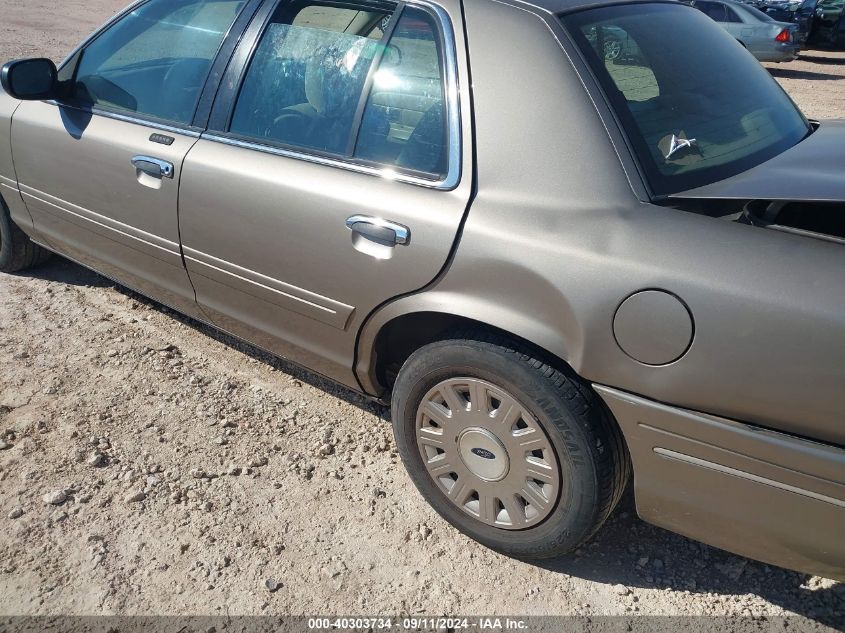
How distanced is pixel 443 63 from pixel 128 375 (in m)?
2.10

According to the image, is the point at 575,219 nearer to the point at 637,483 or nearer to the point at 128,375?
the point at 637,483

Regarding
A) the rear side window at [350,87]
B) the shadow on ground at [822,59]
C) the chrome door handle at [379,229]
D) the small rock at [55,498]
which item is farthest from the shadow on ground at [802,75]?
the small rock at [55,498]

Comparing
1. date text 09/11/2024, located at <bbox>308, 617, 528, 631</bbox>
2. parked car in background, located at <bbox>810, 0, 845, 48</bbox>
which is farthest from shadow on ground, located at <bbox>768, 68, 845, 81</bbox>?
date text 09/11/2024, located at <bbox>308, 617, 528, 631</bbox>

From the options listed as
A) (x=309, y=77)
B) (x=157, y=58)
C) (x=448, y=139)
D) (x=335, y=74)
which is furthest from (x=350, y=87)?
(x=157, y=58)

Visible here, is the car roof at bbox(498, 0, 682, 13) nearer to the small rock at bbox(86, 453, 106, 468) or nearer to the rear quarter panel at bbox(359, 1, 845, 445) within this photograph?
the rear quarter panel at bbox(359, 1, 845, 445)

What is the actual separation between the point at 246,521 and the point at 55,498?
2.30ft

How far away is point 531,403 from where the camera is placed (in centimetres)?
221

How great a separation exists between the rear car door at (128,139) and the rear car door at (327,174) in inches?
7.4

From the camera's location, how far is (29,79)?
340 centimetres

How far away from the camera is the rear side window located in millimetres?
2439

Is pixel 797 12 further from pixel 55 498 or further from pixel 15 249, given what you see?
pixel 55 498

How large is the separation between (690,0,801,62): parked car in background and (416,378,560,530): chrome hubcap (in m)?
A: 14.1

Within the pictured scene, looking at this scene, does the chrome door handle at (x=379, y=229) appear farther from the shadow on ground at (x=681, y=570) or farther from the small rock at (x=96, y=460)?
the small rock at (x=96, y=460)

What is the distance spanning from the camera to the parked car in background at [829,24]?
16.6 m
